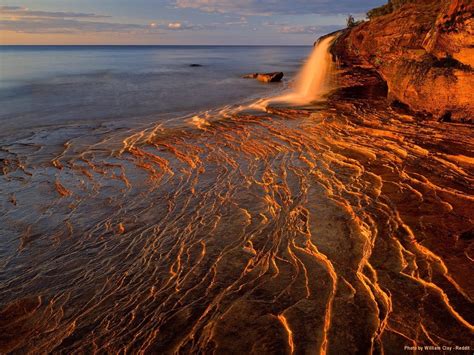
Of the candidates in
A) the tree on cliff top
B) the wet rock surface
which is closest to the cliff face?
the wet rock surface

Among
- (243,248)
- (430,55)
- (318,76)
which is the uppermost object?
(430,55)

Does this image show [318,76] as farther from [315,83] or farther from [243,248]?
[243,248]

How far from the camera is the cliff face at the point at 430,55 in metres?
11.4

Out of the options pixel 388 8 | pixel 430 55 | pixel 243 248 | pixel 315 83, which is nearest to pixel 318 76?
pixel 315 83

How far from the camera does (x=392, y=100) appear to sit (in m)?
14.9

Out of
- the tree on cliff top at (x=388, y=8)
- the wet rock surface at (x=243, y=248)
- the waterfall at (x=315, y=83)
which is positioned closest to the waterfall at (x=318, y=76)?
the waterfall at (x=315, y=83)

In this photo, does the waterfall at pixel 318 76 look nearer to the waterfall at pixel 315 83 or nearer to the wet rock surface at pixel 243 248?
the waterfall at pixel 315 83

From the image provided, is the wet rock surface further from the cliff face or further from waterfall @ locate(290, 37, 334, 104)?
waterfall @ locate(290, 37, 334, 104)

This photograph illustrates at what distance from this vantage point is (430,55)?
1330cm

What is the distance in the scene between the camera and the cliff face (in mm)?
11414

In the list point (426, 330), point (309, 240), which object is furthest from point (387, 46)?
point (426, 330)

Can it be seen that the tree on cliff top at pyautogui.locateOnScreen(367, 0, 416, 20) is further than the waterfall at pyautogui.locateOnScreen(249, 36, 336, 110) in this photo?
Yes

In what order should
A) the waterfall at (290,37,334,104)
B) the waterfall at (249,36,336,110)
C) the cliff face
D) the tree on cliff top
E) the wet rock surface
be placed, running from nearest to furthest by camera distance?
1. the wet rock surface
2. the cliff face
3. the waterfall at (249,36,336,110)
4. the waterfall at (290,37,334,104)
5. the tree on cliff top

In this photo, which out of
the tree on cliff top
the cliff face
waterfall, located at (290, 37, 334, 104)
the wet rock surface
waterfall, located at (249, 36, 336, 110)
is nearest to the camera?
the wet rock surface
